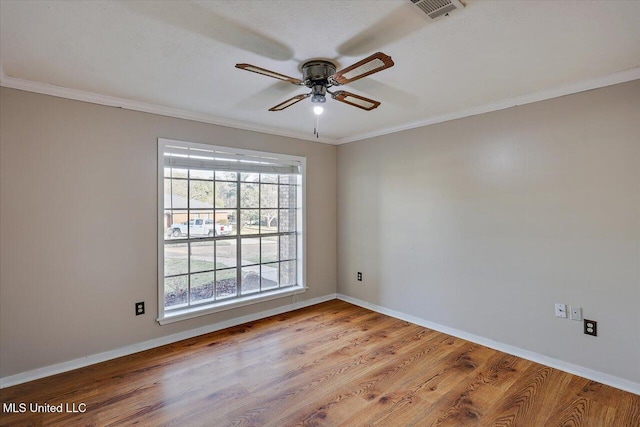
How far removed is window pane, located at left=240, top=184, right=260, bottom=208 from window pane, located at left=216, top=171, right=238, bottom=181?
13 cm

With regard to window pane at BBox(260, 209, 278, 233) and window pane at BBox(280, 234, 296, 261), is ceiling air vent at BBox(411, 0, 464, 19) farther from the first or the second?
window pane at BBox(280, 234, 296, 261)

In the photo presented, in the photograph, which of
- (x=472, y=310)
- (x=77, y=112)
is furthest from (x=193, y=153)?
(x=472, y=310)

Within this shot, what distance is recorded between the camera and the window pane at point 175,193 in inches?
125

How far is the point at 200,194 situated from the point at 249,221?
0.68m

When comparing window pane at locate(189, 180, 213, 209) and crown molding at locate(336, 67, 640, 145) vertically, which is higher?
crown molding at locate(336, 67, 640, 145)

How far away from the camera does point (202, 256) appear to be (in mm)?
3439

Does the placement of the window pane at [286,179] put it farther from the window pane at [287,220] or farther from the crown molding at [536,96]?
the crown molding at [536,96]

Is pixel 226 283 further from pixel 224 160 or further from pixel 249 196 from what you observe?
pixel 224 160

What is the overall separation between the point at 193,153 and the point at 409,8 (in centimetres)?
250

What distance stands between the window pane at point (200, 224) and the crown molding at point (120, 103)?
1.00 meters

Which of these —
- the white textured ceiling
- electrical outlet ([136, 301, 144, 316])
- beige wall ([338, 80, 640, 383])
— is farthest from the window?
beige wall ([338, 80, 640, 383])

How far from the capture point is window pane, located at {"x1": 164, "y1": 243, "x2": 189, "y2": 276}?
126 inches

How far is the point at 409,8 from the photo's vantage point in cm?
156

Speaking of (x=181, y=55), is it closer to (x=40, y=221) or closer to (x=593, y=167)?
(x=40, y=221)
